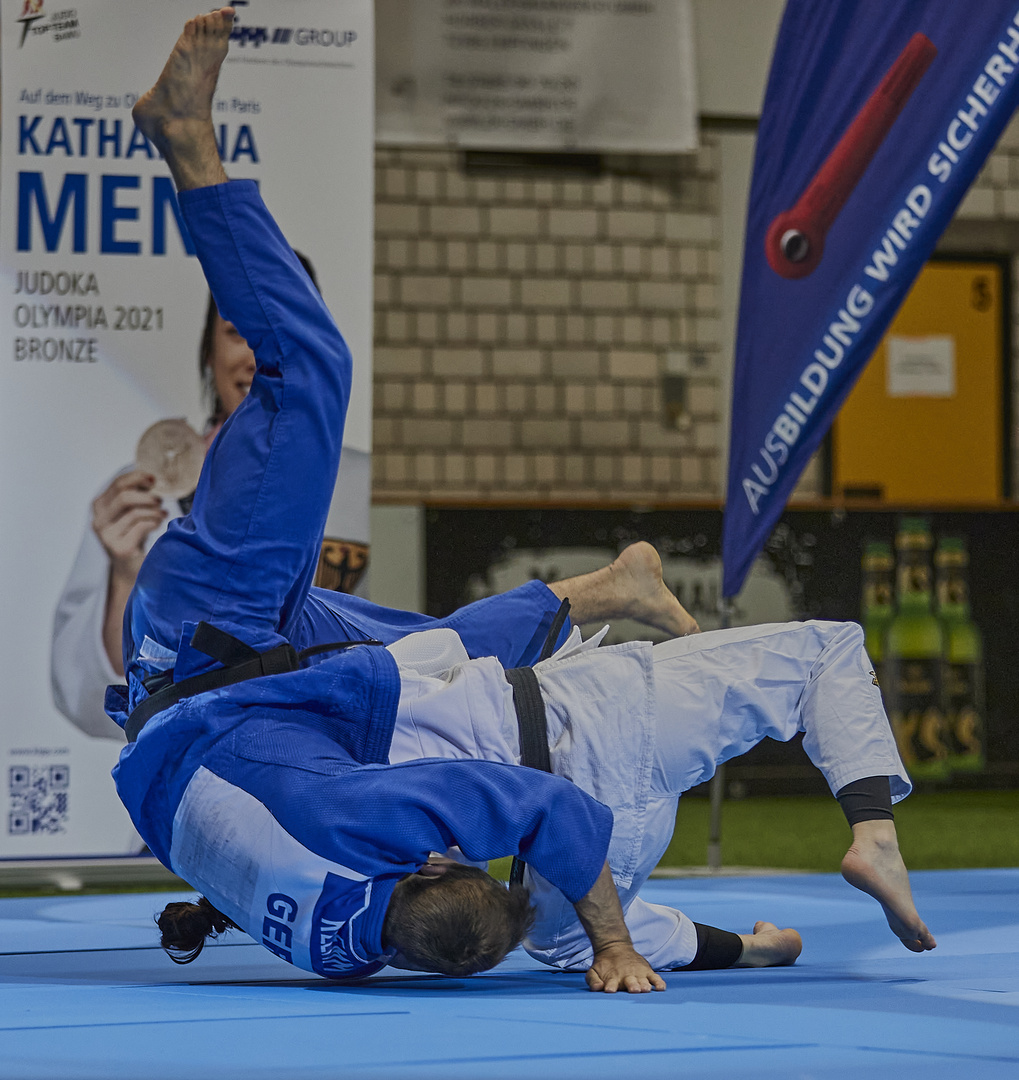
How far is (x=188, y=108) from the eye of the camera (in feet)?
8.46

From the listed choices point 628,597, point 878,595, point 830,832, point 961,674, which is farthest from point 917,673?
point 628,597

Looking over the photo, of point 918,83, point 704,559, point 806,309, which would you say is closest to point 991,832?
point 704,559

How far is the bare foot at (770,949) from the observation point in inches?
103

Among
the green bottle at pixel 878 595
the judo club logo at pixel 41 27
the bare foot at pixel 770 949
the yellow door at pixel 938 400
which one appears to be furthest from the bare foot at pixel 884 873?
the yellow door at pixel 938 400

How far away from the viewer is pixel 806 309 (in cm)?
395

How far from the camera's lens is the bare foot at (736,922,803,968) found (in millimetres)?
2628

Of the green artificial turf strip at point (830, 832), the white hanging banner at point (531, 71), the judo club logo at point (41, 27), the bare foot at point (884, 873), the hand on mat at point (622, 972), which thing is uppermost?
the white hanging banner at point (531, 71)

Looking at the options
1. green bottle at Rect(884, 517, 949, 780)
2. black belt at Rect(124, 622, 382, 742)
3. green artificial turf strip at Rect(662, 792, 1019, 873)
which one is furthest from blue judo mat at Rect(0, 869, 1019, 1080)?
green bottle at Rect(884, 517, 949, 780)

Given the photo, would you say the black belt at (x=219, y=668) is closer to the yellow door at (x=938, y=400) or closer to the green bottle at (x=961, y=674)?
the green bottle at (x=961, y=674)

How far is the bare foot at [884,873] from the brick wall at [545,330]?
19.2 feet

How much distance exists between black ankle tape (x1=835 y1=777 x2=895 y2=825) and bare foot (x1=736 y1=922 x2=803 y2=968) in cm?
30

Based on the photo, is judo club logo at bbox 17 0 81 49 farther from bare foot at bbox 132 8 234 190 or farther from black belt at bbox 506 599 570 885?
black belt at bbox 506 599 570 885

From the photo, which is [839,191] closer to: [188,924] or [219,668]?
[219,668]

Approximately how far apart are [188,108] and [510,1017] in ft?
4.99
